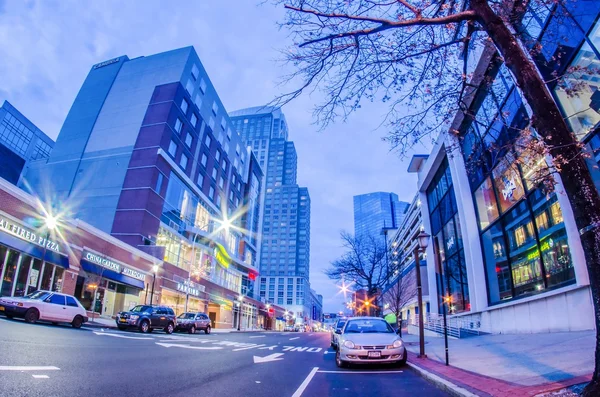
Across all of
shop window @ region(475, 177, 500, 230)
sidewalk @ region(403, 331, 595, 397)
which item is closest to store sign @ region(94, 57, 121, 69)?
shop window @ region(475, 177, 500, 230)

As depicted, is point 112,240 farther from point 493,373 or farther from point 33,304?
point 493,373

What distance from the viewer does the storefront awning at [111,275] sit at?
80.3 feet

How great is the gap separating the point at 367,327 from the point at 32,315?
47.6ft

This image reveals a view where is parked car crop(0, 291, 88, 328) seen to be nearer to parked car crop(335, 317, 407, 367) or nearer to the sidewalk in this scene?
parked car crop(335, 317, 407, 367)

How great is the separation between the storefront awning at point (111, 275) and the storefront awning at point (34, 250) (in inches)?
74.6

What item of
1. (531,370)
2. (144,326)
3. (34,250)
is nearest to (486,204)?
(531,370)

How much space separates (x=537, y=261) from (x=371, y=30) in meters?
14.0

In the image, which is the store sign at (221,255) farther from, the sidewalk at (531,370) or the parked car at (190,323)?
the sidewalk at (531,370)

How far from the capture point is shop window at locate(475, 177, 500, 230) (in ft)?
63.4

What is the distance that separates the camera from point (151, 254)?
1329 inches

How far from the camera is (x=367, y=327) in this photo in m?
11.1

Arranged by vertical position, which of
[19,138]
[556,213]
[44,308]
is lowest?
[44,308]

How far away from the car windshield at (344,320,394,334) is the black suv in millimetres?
14590

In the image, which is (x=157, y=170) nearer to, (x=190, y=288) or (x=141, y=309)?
(x=190, y=288)
